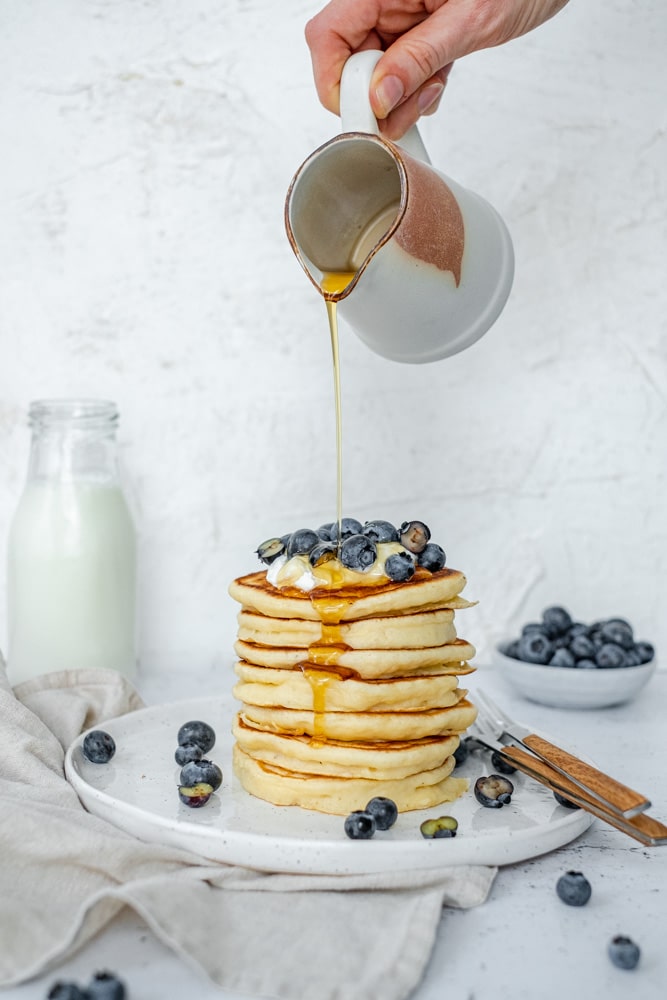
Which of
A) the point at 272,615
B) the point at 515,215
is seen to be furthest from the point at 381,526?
the point at 515,215

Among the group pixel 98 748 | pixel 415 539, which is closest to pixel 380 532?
pixel 415 539

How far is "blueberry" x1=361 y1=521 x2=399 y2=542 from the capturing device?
1322 mm

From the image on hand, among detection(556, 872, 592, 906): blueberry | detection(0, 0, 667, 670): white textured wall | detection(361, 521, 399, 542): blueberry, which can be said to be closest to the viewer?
detection(556, 872, 592, 906): blueberry

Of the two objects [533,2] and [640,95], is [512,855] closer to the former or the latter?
[533,2]

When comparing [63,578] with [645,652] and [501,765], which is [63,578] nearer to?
[501,765]

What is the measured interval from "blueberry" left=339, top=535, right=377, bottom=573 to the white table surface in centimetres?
40

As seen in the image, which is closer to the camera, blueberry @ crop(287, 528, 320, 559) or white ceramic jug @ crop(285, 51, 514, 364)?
white ceramic jug @ crop(285, 51, 514, 364)

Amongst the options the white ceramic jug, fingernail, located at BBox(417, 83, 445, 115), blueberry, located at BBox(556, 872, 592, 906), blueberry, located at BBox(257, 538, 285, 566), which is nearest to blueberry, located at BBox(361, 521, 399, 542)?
blueberry, located at BBox(257, 538, 285, 566)

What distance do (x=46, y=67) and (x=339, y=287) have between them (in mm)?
1079

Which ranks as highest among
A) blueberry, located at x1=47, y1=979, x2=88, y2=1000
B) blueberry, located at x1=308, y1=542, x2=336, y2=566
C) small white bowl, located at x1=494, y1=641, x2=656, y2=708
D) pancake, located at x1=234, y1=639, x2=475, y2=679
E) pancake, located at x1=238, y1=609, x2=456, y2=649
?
blueberry, located at x1=308, y1=542, x2=336, y2=566

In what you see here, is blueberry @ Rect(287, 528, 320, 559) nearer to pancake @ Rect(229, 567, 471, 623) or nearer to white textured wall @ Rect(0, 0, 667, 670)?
pancake @ Rect(229, 567, 471, 623)

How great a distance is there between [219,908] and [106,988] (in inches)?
6.6

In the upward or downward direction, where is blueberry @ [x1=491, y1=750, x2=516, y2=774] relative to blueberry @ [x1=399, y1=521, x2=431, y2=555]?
downward

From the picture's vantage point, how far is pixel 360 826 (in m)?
1.05
